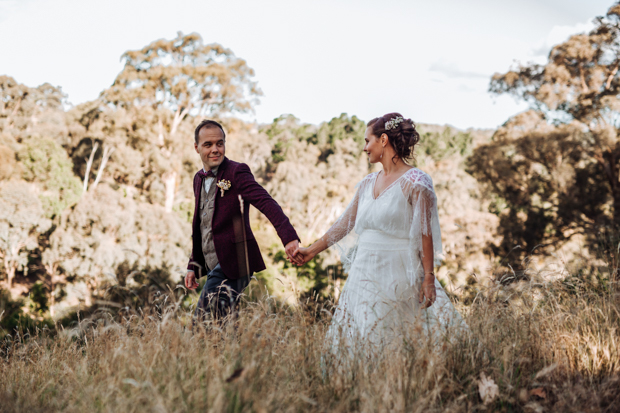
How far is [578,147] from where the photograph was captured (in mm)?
16562

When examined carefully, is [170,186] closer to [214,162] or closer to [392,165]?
[214,162]

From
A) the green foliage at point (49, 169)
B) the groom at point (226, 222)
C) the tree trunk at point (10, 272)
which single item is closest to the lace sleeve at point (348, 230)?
the groom at point (226, 222)

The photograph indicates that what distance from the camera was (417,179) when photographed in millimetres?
3020

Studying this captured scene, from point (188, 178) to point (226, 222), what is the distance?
22.9m

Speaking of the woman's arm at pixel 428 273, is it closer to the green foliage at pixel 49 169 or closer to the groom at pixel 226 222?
the groom at pixel 226 222

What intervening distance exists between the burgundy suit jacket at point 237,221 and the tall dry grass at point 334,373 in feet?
1.86

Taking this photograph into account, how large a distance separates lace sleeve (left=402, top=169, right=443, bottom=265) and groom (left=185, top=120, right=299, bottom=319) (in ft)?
2.55

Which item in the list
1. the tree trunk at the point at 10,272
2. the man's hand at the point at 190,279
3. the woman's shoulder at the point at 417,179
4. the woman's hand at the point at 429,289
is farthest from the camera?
the tree trunk at the point at 10,272

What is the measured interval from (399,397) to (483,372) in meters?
0.56

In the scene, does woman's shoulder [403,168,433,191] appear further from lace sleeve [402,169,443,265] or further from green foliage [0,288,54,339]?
green foliage [0,288,54,339]

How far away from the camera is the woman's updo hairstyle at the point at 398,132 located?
3186 millimetres

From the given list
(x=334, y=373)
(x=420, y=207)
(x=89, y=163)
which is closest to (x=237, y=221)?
(x=420, y=207)

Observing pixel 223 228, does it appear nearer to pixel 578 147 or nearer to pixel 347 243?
pixel 347 243

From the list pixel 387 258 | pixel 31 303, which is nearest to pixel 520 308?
pixel 387 258
